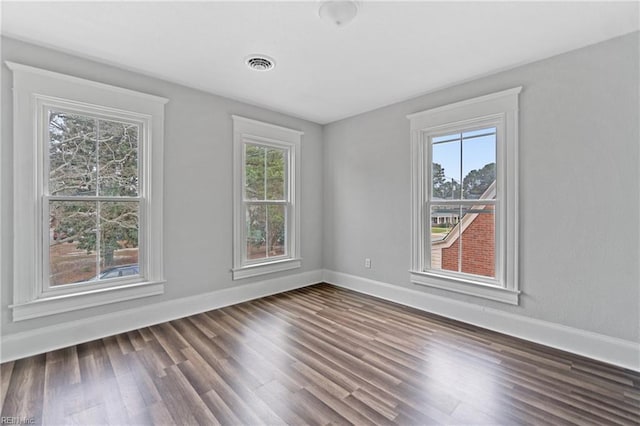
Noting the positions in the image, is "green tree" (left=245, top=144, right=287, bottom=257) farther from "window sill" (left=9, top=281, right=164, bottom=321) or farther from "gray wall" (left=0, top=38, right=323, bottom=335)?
"window sill" (left=9, top=281, right=164, bottom=321)

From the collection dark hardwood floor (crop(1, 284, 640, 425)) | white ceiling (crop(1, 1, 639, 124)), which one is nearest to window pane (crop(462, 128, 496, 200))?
white ceiling (crop(1, 1, 639, 124))

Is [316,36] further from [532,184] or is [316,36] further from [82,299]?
[82,299]

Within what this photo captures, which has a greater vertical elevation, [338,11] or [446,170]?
[338,11]

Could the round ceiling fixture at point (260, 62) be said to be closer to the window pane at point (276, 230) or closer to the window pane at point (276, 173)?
the window pane at point (276, 173)

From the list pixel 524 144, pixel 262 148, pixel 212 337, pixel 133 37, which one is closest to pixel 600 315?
pixel 524 144

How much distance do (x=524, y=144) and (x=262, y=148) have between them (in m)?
2.91

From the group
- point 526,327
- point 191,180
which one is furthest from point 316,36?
point 526,327

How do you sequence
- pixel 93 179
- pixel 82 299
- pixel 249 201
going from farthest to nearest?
pixel 249 201
pixel 93 179
pixel 82 299

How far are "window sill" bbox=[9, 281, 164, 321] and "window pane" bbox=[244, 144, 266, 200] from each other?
1.47 meters

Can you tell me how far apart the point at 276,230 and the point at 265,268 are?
1.83 feet

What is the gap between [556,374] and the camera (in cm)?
201

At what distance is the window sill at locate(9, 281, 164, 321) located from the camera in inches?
88.2

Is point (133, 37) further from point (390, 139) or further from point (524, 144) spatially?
point (524, 144)

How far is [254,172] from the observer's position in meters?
3.75
